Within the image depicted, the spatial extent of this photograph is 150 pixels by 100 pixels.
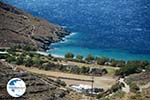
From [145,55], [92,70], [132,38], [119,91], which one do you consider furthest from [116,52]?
[119,91]

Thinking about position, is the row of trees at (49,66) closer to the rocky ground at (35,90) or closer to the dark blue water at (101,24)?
the rocky ground at (35,90)

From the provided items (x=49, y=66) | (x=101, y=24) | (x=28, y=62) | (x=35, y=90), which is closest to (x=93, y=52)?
(x=101, y=24)

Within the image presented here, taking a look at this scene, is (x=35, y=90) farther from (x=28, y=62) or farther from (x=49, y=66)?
(x=49, y=66)

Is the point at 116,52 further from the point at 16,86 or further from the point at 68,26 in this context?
the point at 16,86

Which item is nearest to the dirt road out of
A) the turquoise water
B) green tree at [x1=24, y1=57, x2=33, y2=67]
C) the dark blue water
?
green tree at [x1=24, y1=57, x2=33, y2=67]

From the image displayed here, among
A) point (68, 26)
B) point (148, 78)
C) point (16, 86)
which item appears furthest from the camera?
point (68, 26)

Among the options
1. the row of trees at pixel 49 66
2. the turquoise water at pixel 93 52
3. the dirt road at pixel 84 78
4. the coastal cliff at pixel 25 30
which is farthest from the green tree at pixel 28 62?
the coastal cliff at pixel 25 30

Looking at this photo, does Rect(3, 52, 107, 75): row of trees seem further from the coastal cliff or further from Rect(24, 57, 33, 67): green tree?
the coastal cliff
